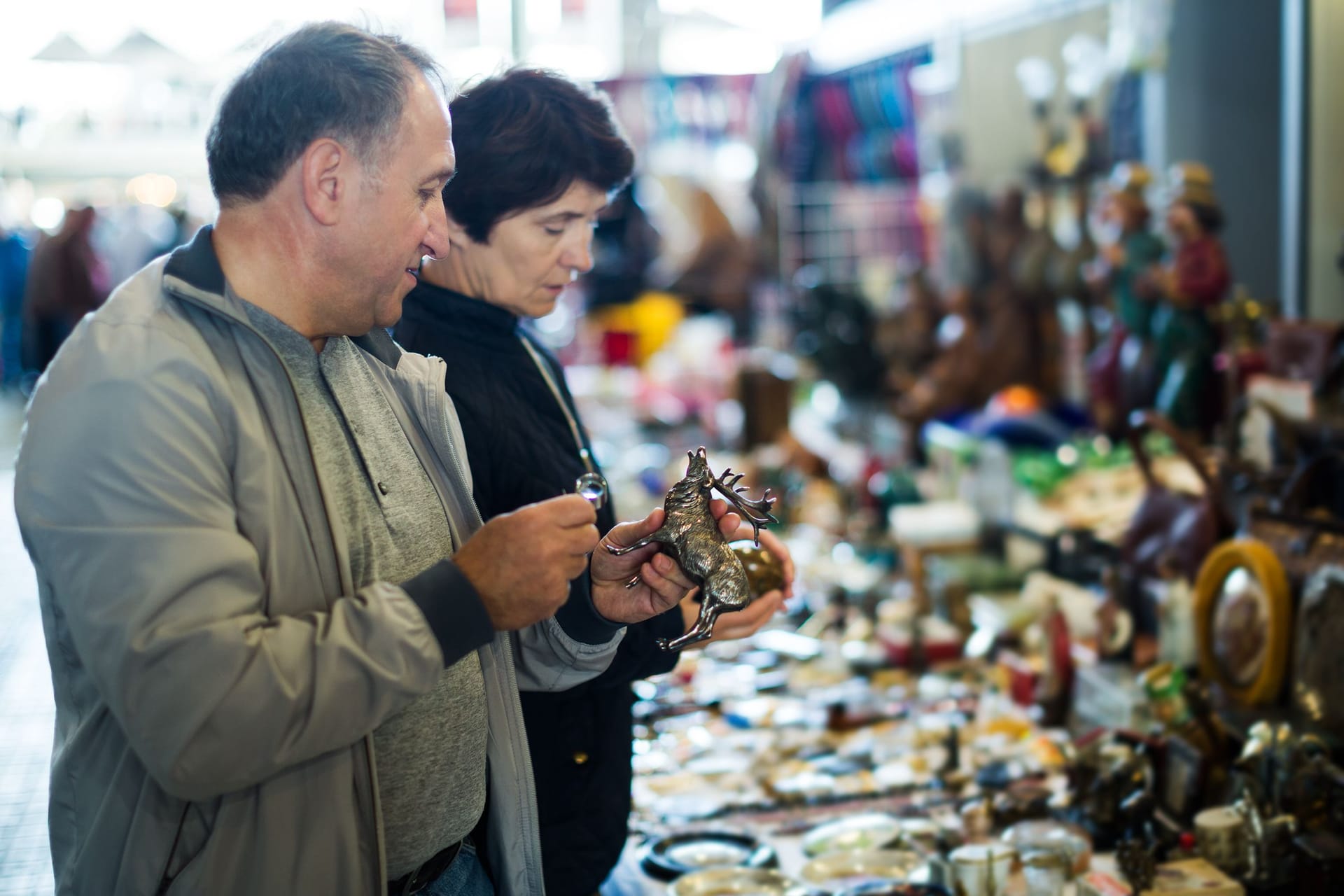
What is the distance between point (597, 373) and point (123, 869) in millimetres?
6206

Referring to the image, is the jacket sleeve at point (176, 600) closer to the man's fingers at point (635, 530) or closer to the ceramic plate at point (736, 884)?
the man's fingers at point (635, 530)

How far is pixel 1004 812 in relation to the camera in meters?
2.03

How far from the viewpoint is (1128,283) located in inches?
122

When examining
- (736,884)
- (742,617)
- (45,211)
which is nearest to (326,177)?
(742,617)

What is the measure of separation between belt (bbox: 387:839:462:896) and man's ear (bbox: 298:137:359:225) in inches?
24.4

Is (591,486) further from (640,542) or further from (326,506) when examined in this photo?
(326,506)

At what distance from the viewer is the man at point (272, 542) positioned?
939mm

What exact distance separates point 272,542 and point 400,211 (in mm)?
305

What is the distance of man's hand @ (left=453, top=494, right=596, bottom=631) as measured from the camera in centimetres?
106

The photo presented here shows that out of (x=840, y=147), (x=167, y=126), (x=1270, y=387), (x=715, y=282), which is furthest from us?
(x=167, y=126)

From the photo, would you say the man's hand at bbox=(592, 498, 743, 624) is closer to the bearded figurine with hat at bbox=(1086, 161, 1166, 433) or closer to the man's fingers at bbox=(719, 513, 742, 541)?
the man's fingers at bbox=(719, 513, 742, 541)

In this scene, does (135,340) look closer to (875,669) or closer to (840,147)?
(875,669)

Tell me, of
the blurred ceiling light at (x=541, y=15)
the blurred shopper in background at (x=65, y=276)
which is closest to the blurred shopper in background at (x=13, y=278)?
the blurred shopper in background at (x=65, y=276)

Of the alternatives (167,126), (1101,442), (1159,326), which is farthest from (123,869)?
(167,126)
